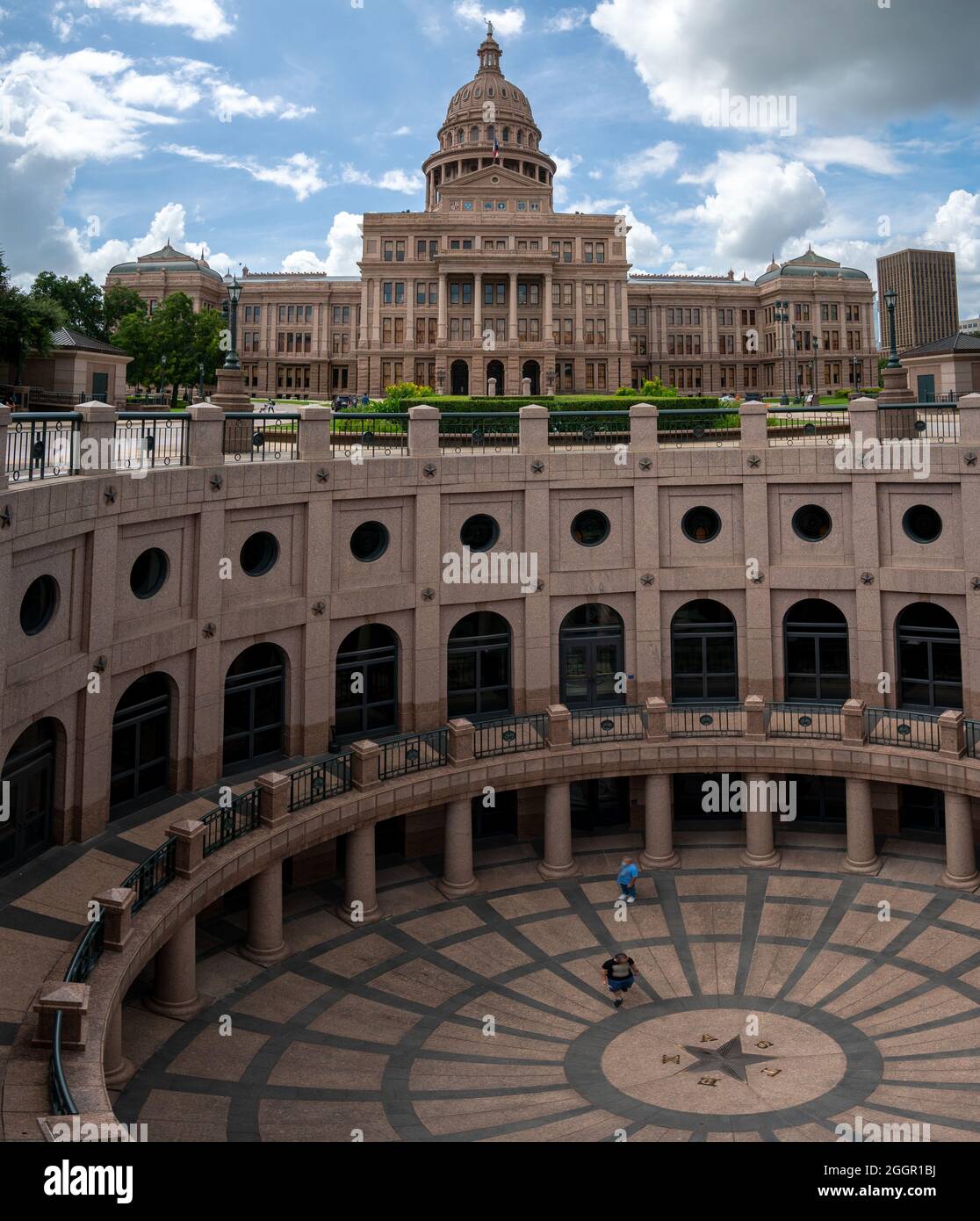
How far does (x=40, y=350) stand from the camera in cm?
3844

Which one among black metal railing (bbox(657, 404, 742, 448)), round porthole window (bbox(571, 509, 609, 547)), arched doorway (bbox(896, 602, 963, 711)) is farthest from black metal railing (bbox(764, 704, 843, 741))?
black metal railing (bbox(657, 404, 742, 448))

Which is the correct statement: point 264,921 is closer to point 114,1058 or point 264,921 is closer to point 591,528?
point 114,1058

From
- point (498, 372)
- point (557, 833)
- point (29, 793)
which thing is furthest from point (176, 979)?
point (498, 372)

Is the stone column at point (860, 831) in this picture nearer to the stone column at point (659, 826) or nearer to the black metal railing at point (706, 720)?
the black metal railing at point (706, 720)

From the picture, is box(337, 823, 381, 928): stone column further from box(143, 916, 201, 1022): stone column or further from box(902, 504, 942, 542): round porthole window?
box(902, 504, 942, 542): round porthole window

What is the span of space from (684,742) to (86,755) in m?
14.9

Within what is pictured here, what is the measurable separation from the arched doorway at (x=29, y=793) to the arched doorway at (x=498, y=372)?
9479cm

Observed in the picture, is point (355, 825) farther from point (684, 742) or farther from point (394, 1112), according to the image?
point (684, 742)

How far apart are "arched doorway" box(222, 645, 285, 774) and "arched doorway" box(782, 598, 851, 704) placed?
14.8 m

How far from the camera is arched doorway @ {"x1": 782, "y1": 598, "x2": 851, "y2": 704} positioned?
1163 inches

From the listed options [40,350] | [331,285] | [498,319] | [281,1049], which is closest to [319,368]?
[331,285]

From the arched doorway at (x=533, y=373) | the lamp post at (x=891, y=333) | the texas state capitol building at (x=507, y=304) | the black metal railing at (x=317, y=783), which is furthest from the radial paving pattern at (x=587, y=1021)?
the arched doorway at (x=533, y=373)

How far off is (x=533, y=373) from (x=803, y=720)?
8982 centimetres

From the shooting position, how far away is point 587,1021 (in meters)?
19.9
